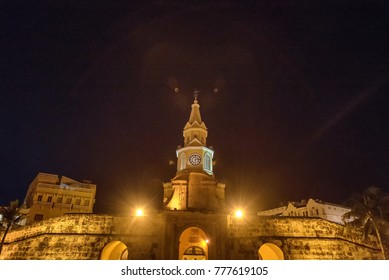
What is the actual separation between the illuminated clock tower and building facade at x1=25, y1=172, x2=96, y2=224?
2091cm

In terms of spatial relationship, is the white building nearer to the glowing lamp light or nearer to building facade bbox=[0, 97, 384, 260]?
building facade bbox=[0, 97, 384, 260]

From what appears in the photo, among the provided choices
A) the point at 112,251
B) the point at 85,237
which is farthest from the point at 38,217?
the point at 112,251

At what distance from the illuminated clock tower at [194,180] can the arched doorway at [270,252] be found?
278 inches

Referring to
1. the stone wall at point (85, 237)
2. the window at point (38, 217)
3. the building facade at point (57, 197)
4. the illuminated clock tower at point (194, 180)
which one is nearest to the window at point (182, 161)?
the illuminated clock tower at point (194, 180)

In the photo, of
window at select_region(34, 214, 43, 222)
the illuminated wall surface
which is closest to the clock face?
the illuminated wall surface

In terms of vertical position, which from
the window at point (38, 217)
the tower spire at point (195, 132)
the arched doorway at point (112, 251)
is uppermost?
the tower spire at point (195, 132)

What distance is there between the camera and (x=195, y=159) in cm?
3678

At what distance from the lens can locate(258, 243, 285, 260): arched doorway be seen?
954 inches

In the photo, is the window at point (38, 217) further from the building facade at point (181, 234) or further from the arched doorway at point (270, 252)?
the arched doorway at point (270, 252)

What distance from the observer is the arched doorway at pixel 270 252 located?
2423 cm

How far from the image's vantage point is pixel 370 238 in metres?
24.1
